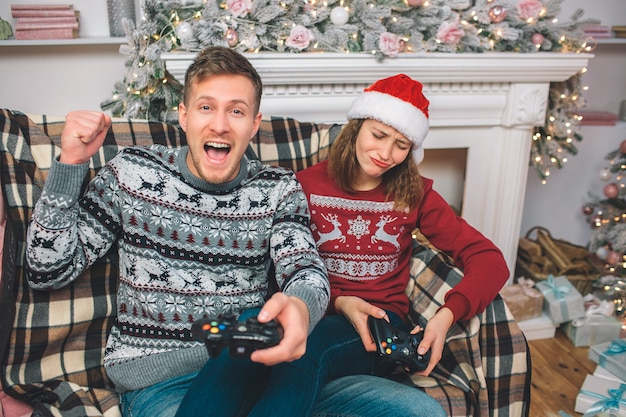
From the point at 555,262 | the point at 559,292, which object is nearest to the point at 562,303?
the point at 559,292

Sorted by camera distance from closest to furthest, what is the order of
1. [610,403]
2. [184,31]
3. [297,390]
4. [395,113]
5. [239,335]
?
[239,335] < [297,390] < [395,113] < [610,403] < [184,31]

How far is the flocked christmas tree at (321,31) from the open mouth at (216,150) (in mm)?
807

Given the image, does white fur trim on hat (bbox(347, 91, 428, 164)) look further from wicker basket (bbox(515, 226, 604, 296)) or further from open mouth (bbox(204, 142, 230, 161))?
wicker basket (bbox(515, 226, 604, 296))

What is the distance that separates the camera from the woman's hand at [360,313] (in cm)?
131

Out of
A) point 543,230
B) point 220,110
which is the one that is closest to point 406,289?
point 220,110

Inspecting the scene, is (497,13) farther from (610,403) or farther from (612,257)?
(610,403)

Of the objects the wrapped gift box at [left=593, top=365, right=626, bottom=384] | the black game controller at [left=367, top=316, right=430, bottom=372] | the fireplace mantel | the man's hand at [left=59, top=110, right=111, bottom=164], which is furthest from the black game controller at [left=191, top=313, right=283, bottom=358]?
the wrapped gift box at [left=593, top=365, right=626, bottom=384]

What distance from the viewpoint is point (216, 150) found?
4.15 ft

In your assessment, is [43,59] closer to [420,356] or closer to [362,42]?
[362,42]

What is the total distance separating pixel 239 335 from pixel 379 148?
26.9 inches

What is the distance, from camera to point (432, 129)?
2.33m

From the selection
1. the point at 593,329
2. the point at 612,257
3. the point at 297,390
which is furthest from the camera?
the point at 612,257

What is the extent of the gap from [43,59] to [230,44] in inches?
36.4

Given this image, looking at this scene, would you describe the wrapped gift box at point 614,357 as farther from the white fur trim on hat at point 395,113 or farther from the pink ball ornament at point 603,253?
the white fur trim on hat at point 395,113
